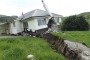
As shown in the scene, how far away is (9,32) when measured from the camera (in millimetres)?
51750

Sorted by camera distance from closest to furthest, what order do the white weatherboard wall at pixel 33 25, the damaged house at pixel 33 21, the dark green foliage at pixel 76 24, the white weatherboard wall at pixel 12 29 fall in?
1. the white weatherboard wall at pixel 33 25
2. the damaged house at pixel 33 21
3. the dark green foliage at pixel 76 24
4. the white weatherboard wall at pixel 12 29

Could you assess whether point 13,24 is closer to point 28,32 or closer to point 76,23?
point 28,32

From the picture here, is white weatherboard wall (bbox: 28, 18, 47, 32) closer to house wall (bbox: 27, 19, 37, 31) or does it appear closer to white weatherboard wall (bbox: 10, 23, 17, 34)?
house wall (bbox: 27, 19, 37, 31)

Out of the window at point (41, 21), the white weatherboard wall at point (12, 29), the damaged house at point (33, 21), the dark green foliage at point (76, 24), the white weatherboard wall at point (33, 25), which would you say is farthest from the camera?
the white weatherboard wall at point (12, 29)

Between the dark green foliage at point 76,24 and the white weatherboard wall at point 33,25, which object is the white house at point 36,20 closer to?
the white weatherboard wall at point 33,25

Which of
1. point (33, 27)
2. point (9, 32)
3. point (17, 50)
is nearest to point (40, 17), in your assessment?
point (33, 27)

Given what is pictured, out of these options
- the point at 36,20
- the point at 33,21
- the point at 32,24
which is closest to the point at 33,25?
the point at 32,24

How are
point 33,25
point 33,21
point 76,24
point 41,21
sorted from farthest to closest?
point 76,24, point 41,21, point 33,25, point 33,21

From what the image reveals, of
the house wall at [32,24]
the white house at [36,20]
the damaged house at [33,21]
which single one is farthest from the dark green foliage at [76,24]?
the house wall at [32,24]

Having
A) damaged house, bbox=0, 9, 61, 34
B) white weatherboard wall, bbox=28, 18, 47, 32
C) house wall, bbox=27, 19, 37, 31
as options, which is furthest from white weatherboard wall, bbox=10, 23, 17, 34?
white weatherboard wall, bbox=28, 18, 47, 32

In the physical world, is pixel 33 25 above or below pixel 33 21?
below

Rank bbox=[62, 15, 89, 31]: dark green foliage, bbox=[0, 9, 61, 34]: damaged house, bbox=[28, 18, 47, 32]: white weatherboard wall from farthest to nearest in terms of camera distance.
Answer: bbox=[62, 15, 89, 31]: dark green foliage
bbox=[0, 9, 61, 34]: damaged house
bbox=[28, 18, 47, 32]: white weatherboard wall

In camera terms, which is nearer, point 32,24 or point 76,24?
point 32,24

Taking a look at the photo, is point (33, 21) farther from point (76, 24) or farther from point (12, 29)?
point (12, 29)
